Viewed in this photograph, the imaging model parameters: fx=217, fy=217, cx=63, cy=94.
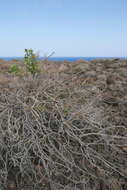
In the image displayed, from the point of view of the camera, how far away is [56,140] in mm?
2146

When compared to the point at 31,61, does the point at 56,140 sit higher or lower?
lower

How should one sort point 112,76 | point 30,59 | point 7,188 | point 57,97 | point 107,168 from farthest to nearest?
point 112,76, point 30,59, point 57,97, point 107,168, point 7,188

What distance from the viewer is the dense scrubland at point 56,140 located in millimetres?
2014

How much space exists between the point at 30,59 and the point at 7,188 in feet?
A: 5.14

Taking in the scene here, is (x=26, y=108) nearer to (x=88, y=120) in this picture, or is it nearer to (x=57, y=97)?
(x=57, y=97)

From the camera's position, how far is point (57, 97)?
8.22ft

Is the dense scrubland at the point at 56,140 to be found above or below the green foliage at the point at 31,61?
below

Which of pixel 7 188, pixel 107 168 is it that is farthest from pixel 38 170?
pixel 107 168

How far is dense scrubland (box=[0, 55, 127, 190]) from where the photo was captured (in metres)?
2.01

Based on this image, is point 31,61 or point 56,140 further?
point 31,61

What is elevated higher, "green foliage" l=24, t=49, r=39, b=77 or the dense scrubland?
"green foliage" l=24, t=49, r=39, b=77

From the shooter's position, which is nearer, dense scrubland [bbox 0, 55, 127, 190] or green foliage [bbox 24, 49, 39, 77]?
dense scrubland [bbox 0, 55, 127, 190]

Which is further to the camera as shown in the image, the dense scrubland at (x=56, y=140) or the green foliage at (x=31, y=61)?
the green foliage at (x=31, y=61)

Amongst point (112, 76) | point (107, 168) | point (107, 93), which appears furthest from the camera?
point (112, 76)
